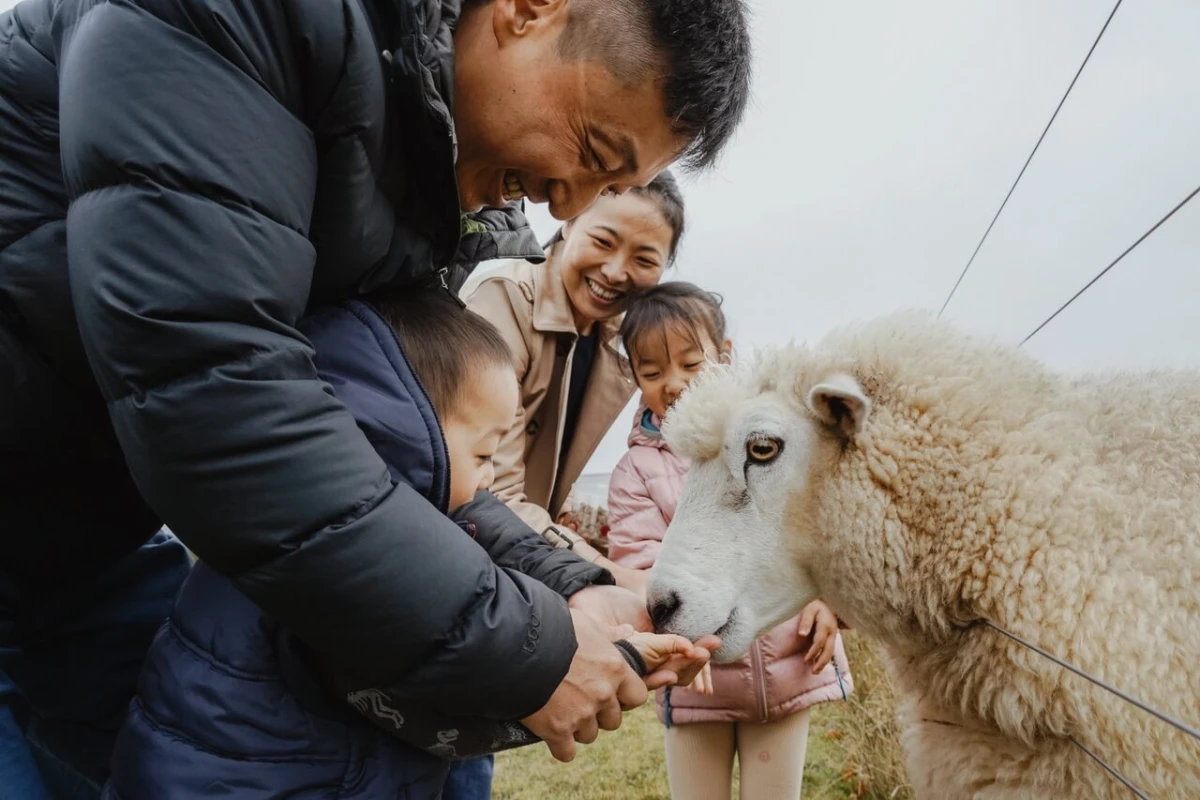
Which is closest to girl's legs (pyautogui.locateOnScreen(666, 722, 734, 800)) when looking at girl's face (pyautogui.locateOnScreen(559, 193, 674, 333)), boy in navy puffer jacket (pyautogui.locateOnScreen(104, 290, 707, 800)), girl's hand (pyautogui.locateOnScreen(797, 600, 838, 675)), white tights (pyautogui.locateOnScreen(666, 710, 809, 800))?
white tights (pyautogui.locateOnScreen(666, 710, 809, 800))

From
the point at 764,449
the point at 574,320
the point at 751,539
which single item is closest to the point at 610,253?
the point at 574,320

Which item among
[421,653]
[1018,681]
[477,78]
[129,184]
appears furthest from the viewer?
[1018,681]

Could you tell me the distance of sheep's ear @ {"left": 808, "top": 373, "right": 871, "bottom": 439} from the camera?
159 cm

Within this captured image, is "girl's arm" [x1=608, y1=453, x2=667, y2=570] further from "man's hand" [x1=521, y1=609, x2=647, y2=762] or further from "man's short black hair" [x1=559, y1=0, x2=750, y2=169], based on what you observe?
"man's short black hair" [x1=559, y1=0, x2=750, y2=169]

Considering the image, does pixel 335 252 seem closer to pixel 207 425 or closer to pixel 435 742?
pixel 207 425

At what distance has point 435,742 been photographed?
1.12 meters

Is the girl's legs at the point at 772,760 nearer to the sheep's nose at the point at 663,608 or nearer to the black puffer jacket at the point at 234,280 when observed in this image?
the sheep's nose at the point at 663,608

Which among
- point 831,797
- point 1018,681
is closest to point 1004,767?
point 1018,681

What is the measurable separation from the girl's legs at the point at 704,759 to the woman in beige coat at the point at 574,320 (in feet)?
2.47

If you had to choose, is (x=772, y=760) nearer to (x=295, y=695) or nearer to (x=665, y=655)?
(x=665, y=655)

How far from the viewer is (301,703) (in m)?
1.12

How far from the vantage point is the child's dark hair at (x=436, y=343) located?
1.35 metres

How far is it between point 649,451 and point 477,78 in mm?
1573

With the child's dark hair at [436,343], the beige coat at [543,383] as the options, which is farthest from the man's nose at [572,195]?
the beige coat at [543,383]
